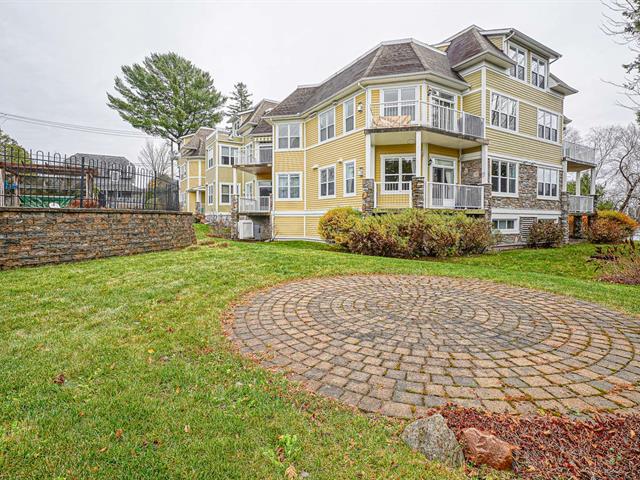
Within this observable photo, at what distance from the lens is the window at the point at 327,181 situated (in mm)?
17156

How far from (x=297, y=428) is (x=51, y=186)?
10.8 metres

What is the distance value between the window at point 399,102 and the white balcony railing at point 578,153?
12.8 meters

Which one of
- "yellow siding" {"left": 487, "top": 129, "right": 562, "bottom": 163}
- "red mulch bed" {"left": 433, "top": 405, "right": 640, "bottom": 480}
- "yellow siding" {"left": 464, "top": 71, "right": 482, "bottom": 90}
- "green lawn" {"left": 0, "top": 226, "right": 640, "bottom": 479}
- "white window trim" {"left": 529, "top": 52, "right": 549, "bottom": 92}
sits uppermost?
"white window trim" {"left": 529, "top": 52, "right": 549, "bottom": 92}

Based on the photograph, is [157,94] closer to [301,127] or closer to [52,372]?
[301,127]

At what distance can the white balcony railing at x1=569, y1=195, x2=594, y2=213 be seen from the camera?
20.4 meters

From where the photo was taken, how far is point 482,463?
173 cm

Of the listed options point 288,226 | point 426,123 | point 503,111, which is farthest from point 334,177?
point 503,111

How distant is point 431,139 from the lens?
1456 centimetres

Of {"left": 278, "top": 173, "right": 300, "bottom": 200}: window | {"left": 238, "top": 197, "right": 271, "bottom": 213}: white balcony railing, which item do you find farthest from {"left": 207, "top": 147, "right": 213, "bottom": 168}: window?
{"left": 278, "top": 173, "right": 300, "bottom": 200}: window

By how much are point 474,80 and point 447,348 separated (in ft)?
54.8

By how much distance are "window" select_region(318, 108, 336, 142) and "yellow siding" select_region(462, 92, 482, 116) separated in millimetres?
6721

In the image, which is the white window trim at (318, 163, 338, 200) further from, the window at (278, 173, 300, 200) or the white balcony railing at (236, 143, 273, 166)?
the white balcony railing at (236, 143, 273, 166)

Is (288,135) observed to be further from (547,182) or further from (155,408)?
(155,408)

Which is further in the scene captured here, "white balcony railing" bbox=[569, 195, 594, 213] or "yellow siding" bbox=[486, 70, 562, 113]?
"white balcony railing" bbox=[569, 195, 594, 213]
